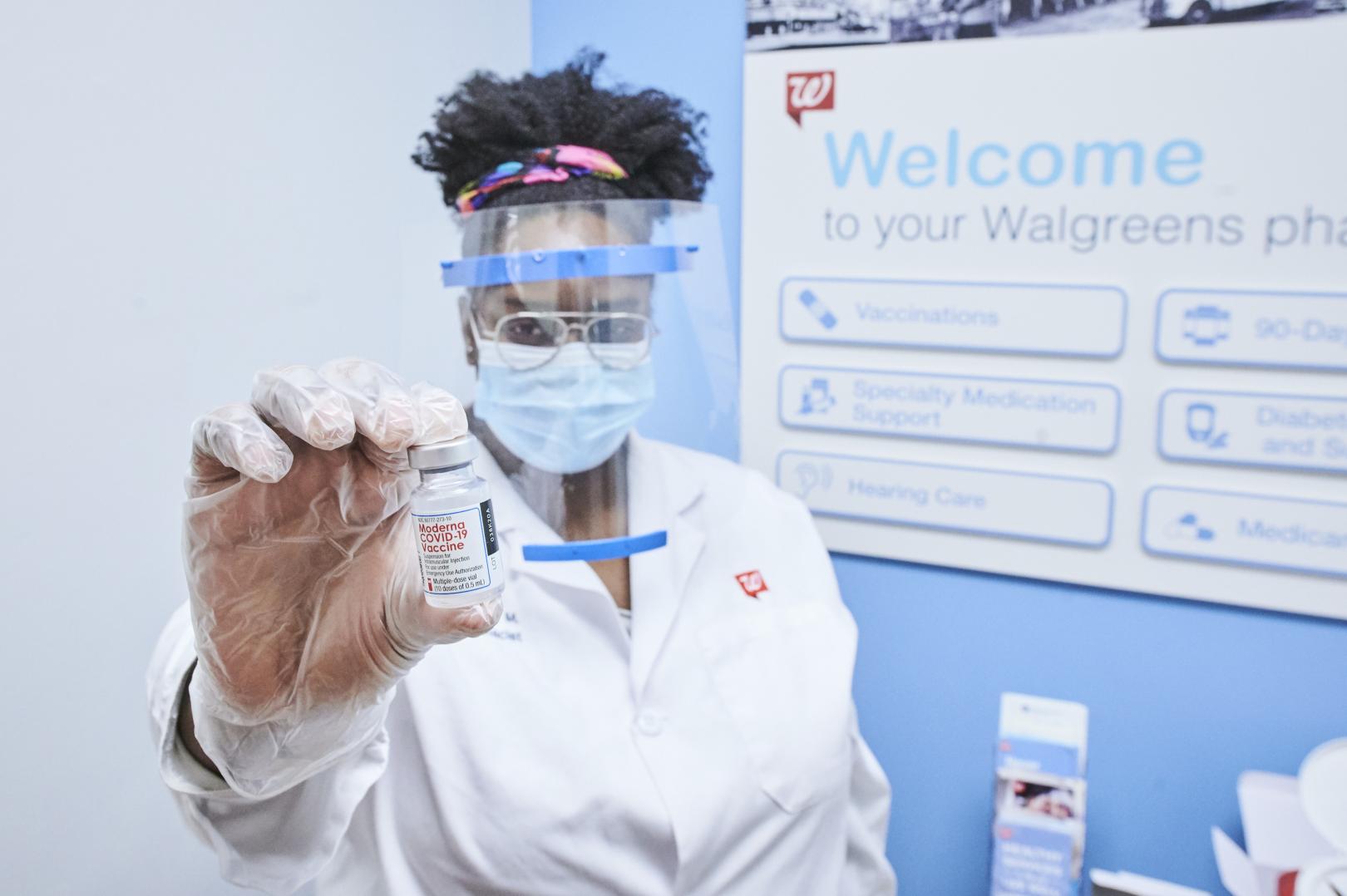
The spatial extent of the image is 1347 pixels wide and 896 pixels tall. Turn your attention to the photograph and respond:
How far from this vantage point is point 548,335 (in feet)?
3.63

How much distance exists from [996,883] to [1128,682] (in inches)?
13.9

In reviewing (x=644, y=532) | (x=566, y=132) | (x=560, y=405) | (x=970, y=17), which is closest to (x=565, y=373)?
(x=560, y=405)

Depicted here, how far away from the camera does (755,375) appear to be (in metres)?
1.59

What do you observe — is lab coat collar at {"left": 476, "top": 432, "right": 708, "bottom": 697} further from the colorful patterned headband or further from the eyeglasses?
the colorful patterned headband

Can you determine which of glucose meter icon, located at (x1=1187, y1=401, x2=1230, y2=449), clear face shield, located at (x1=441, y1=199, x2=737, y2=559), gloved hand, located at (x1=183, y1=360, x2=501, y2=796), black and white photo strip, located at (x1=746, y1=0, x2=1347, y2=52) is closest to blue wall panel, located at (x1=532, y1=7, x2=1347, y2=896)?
black and white photo strip, located at (x1=746, y1=0, x2=1347, y2=52)

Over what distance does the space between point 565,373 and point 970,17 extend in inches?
31.5

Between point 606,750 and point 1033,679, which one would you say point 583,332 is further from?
point 1033,679

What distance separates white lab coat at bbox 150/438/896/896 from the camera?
103 cm

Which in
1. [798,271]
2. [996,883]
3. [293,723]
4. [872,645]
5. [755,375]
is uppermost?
[798,271]

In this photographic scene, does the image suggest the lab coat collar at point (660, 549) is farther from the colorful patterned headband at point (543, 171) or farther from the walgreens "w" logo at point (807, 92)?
the walgreens "w" logo at point (807, 92)

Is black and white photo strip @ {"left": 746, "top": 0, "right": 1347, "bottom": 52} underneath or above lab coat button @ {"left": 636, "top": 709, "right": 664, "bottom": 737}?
above

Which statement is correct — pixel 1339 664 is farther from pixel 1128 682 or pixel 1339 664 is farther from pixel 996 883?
pixel 996 883

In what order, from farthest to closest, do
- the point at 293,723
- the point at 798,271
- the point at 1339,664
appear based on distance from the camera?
the point at 798,271
the point at 1339,664
the point at 293,723

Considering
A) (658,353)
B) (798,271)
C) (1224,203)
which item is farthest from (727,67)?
(1224,203)
